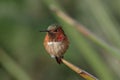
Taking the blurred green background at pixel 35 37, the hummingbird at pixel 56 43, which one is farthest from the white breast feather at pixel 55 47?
the blurred green background at pixel 35 37

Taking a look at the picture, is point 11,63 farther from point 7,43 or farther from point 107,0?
point 107,0

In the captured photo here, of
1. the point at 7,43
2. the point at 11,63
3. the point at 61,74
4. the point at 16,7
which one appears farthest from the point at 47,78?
the point at 11,63

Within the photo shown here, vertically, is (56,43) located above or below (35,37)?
above

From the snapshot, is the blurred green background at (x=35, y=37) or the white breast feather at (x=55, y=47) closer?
the white breast feather at (x=55, y=47)

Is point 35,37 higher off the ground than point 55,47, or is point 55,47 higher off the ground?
point 55,47

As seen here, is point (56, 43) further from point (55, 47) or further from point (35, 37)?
point (35, 37)

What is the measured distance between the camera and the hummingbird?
1062 millimetres

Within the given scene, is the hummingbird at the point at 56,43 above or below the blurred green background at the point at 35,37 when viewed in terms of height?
above

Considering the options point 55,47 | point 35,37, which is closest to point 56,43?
point 55,47

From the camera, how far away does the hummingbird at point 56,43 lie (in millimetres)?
1062

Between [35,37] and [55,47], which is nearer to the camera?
[55,47]

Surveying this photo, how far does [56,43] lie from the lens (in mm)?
1070

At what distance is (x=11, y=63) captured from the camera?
1953mm

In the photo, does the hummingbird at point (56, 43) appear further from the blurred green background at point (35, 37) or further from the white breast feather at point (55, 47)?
the blurred green background at point (35, 37)
